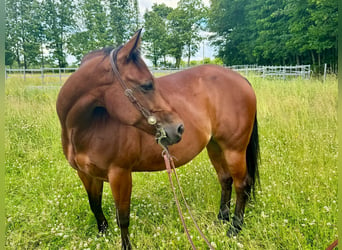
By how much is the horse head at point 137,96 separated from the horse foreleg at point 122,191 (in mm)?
593

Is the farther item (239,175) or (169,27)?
(169,27)

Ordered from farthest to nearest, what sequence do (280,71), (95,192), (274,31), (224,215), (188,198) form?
(274,31) < (280,71) < (188,198) < (224,215) < (95,192)

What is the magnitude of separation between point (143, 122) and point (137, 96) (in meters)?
0.19

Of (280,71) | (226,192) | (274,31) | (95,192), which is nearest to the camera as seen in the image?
(95,192)

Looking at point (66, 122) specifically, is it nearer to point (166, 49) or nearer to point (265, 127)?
point (265, 127)

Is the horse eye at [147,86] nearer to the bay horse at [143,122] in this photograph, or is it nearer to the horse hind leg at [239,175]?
the bay horse at [143,122]

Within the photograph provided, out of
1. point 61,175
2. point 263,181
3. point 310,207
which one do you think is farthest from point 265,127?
point 61,175

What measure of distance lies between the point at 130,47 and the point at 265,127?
4.69 metres

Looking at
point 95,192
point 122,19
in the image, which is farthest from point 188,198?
point 122,19

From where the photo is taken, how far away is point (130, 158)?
206cm

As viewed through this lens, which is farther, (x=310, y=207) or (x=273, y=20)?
(x=273, y=20)

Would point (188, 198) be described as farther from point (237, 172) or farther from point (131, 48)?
point (131, 48)

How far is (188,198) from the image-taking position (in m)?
3.04

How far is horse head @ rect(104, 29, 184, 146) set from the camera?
1633mm
